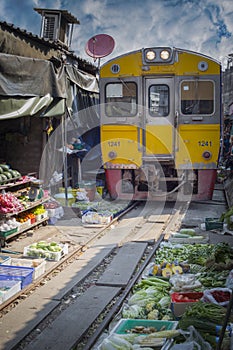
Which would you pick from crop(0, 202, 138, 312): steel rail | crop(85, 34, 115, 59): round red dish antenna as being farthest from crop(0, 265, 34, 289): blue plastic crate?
crop(85, 34, 115, 59): round red dish antenna

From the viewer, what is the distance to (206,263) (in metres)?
6.18

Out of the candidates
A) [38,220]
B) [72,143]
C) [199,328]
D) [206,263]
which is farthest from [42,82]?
[199,328]

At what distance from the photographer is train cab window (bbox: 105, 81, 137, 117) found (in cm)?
1108

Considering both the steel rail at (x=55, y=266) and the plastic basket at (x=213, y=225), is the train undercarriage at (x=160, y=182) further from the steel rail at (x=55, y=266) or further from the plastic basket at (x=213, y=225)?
the plastic basket at (x=213, y=225)

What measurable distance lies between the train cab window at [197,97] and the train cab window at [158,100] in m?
0.39

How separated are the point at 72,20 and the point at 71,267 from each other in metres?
10.6

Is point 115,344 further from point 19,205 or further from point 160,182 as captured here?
point 160,182

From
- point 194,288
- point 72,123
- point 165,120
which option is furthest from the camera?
point 72,123

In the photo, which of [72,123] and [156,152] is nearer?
[156,152]

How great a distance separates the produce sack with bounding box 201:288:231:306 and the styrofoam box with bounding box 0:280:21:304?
7.46 ft

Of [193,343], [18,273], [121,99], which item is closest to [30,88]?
[121,99]

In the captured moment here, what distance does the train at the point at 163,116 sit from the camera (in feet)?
35.4

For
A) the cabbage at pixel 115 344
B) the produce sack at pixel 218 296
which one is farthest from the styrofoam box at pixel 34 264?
the produce sack at pixel 218 296

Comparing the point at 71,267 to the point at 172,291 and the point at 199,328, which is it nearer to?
the point at 172,291
